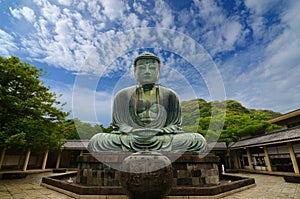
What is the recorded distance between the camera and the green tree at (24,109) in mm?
8625

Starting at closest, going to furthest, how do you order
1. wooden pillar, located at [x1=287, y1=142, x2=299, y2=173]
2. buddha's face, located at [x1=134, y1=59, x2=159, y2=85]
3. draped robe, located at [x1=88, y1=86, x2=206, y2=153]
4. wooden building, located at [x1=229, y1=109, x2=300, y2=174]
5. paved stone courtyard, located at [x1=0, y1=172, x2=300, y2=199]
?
1. paved stone courtyard, located at [x1=0, y1=172, x2=300, y2=199]
2. draped robe, located at [x1=88, y1=86, x2=206, y2=153]
3. buddha's face, located at [x1=134, y1=59, x2=159, y2=85]
4. wooden pillar, located at [x1=287, y1=142, x2=299, y2=173]
5. wooden building, located at [x1=229, y1=109, x2=300, y2=174]

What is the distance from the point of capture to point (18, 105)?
8.98 m

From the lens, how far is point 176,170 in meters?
5.38

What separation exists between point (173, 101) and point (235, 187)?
3570 millimetres

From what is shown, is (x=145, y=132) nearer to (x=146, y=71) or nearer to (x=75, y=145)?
(x=146, y=71)

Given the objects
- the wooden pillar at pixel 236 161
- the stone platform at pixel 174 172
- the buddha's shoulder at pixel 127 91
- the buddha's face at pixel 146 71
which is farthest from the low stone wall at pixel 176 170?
the wooden pillar at pixel 236 161

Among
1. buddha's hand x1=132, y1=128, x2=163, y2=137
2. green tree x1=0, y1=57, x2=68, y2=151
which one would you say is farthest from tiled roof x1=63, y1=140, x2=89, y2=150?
buddha's hand x1=132, y1=128, x2=163, y2=137

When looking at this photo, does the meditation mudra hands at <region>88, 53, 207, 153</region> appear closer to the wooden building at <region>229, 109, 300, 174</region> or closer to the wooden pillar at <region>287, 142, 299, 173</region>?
the wooden building at <region>229, 109, 300, 174</region>

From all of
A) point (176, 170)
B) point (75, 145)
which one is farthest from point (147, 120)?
point (75, 145)

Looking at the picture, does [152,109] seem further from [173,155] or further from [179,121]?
[173,155]

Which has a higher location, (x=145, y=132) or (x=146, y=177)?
(x=145, y=132)

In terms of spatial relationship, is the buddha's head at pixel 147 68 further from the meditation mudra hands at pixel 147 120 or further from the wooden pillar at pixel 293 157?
the wooden pillar at pixel 293 157

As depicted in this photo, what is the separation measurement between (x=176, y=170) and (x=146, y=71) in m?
3.92

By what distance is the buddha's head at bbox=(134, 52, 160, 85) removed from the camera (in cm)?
760
